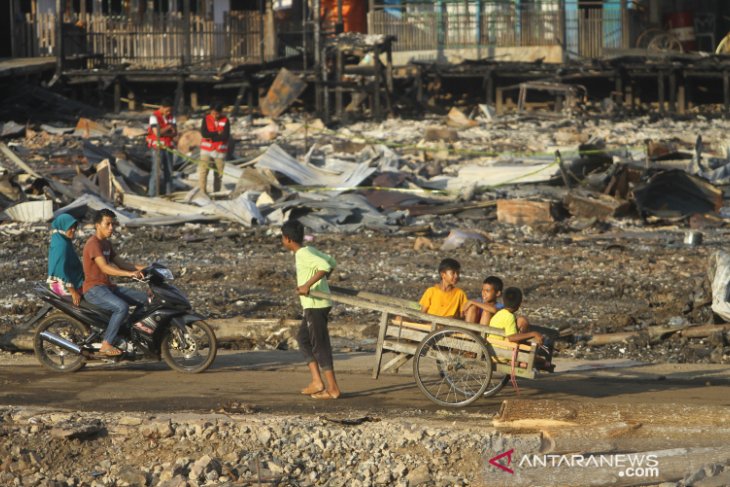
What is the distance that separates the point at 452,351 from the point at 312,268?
112 centimetres

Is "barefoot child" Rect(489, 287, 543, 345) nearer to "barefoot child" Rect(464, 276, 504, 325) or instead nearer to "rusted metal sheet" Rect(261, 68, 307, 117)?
"barefoot child" Rect(464, 276, 504, 325)

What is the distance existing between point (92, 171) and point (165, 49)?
1363 centimetres

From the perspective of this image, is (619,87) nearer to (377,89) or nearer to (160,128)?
(377,89)

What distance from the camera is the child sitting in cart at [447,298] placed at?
8.46 m

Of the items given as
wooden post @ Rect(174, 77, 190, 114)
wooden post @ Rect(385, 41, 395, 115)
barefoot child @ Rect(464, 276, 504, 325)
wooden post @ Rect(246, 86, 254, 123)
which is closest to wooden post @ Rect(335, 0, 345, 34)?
wooden post @ Rect(385, 41, 395, 115)

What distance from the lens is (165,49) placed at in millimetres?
32906

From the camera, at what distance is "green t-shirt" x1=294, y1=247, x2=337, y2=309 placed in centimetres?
815

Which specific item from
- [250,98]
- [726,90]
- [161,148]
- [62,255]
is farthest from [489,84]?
[62,255]

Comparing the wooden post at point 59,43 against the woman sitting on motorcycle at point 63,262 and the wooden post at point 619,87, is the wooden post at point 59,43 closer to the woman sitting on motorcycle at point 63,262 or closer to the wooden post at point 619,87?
the wooden post at point 619,87

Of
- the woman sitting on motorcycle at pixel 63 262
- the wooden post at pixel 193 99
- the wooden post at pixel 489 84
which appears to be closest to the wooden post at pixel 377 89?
the wooden post at pixel 489 84

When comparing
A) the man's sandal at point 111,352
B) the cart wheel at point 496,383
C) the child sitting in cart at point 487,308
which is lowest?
the cart wheel at point 496,383

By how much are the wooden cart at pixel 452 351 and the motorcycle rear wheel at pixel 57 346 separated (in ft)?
7.68

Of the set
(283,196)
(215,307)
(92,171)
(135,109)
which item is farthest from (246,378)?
(135,109)

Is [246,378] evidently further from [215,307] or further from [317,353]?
[215,307]
